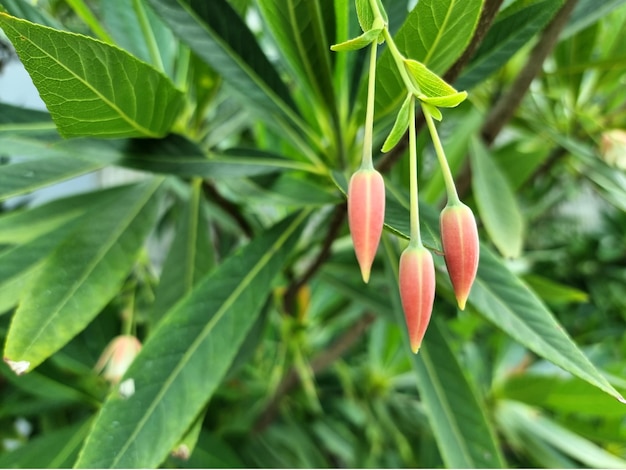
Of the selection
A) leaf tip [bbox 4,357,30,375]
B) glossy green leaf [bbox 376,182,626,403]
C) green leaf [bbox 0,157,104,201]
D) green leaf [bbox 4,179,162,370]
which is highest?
green leaf [bbox 0,157,104,201]

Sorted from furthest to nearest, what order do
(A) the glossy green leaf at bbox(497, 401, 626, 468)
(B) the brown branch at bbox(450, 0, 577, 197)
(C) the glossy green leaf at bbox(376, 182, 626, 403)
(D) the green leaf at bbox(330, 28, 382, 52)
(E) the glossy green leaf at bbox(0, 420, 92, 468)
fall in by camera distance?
(A) the glossy green leaf at bbox(497, 401, 626, 468) < (E) the glossy green leaf at bbox(0, 420, 92, 468) < (B) the brown branch at bbox(450, 0, 577, 197) < (C) the glossy green leaf at bbox(376, 182, 626, 403) < (D) the green leaf at bbox(330, 28, 382, 52)

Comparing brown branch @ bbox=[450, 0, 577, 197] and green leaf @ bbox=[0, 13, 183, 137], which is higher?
green leaf @ bbox=[0, 13, 183, 137]

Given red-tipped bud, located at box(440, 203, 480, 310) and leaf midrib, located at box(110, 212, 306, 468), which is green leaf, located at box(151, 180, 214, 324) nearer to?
leaf midrib, located at box(110, 212, 306, 468)

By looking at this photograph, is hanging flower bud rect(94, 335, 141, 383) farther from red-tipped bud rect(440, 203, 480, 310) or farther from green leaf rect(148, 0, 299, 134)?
red-tipped bud rect(440, 203, 480, 310)

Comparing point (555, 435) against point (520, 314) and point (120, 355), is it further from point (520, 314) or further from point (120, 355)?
point (120, 355)

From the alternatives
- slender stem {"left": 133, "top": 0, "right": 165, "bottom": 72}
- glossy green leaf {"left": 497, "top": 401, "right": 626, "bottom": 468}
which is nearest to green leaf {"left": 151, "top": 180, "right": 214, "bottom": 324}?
slender stem {"left": 133, "top": 0, "right": 165, "bottom": 72}

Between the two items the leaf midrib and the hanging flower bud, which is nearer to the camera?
the leaf midrib

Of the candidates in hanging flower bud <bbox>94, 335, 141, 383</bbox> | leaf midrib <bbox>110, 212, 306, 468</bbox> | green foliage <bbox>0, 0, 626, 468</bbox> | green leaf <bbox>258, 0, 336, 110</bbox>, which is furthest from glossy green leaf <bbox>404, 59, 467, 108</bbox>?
hanging flower bud <bbox>94, 335, 141, 383</bbox>

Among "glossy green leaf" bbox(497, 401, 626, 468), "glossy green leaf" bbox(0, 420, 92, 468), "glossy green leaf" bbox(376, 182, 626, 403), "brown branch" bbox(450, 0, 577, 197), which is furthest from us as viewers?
"glossy green leaf" bbox(497, 401, 626, 468)
